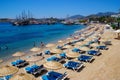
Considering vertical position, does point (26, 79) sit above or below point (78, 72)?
above

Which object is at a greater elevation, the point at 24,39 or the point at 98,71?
the point at 98,71

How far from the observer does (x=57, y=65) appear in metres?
13.8

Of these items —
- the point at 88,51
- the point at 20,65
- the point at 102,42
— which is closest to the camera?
the point at 20,65

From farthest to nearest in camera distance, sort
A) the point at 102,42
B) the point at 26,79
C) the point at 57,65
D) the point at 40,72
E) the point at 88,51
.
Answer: the point at 102,42
the point at 88,51
the point at 40,72
the point at 57,65
the point at 26,79

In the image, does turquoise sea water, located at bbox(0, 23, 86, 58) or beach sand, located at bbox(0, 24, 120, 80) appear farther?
turquoise sea water, located at bbox(0, 23, 86, 58)

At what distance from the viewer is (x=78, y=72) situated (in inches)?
637

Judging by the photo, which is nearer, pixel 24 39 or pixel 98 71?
pixel 98 71

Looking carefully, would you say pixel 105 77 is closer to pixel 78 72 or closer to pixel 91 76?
pixel 91 76

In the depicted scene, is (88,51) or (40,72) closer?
(40,72)

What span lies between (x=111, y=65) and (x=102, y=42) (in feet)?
43.5

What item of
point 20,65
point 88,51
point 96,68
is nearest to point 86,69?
point 96,68

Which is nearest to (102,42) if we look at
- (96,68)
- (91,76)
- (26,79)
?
(96,68)

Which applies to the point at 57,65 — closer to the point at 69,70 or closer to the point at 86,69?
the point at 69,70

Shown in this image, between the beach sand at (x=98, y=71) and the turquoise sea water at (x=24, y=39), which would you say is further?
the turquoise sea water at (x=24, y=39)
